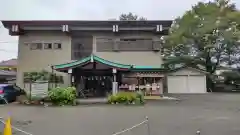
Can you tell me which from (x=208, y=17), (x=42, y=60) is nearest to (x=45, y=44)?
(x=42, y=60)

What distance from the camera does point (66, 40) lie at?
27109 mm

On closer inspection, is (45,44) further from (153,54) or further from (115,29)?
(153,54)

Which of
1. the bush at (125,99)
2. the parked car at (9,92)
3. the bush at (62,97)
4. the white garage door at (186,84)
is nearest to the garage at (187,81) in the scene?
the white garage door at (186,84)

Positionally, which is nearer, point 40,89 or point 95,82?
point 40,89

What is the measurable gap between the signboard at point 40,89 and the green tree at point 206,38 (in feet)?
79.2

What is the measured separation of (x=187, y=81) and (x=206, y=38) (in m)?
7.80

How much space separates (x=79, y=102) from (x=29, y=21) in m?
10.1

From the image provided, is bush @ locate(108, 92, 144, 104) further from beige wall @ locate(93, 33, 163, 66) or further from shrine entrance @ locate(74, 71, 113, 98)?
beige wall @ locate(93, 33, 163, 66)

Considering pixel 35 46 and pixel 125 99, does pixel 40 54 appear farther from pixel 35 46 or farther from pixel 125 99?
pixel 125 99

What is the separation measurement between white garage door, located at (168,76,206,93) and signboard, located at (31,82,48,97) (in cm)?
1967

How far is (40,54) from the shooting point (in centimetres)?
2695

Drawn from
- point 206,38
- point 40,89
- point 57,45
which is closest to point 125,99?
point 40,89

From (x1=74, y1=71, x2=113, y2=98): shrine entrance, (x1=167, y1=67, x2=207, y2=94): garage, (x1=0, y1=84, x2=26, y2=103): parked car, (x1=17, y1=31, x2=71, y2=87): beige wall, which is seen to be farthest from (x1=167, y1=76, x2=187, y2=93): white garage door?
(x1=0, y1=84, x2=26, y2=103): parked car

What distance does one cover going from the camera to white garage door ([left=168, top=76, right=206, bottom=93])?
122 feet
